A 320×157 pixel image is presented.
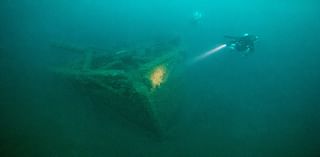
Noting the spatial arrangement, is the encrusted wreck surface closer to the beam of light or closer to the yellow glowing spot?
the yellow glowing spot

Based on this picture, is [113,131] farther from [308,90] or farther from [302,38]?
[302,38]

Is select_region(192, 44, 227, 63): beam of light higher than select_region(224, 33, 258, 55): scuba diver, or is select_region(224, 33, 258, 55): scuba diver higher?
select_region(192, 44, 227, 63): beam of light

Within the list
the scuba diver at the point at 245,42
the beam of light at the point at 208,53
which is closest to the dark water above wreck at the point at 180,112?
the beam of light at the point at 208,53

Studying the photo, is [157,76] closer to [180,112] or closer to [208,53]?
[180,112]

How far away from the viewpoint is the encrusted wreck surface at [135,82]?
452 centimetres

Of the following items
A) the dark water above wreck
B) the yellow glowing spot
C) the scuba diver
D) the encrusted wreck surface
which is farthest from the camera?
the scuba diver

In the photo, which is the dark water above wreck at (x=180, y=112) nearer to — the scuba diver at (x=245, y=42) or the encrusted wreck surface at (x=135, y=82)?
the encrusted wreck surface at (x=135, y=82)

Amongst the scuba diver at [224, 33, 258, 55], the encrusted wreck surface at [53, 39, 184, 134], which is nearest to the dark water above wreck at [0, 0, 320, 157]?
the encrusted wreck surface at [53, 39, 184, 134]

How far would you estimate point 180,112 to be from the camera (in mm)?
6645

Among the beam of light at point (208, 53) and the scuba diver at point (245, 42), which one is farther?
the beam of light at point (208, 53)

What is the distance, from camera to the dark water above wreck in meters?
5.84

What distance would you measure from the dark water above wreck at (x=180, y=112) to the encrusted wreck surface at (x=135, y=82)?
2.26 feet

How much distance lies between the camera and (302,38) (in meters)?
17.4

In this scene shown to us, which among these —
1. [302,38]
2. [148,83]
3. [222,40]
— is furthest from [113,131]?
[302,38]
